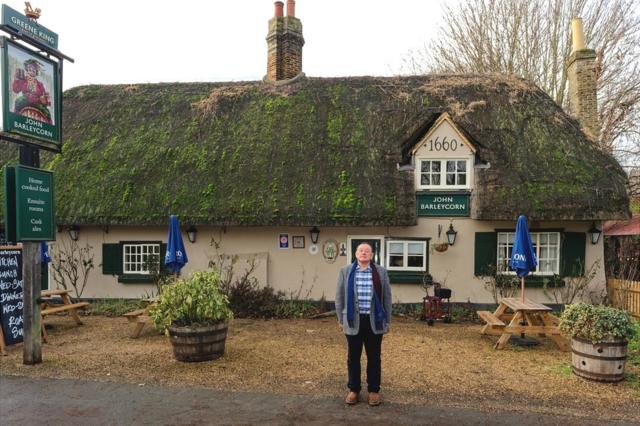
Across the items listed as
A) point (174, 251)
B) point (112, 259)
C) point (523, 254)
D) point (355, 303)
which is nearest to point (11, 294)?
point (174, 251)

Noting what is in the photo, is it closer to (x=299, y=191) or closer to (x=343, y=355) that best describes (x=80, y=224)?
(x=299, y=191)

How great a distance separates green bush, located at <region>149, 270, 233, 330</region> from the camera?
280 inches

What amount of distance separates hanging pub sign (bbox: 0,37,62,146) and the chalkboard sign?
2.30m

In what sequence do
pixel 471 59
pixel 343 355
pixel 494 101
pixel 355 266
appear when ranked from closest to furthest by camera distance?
1. pixel 355 266
2. pixel 343 355
3. pixel 494 101
4. pixel 471 59

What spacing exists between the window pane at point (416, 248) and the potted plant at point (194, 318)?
559 centimetres

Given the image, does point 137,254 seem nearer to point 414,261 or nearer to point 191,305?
point 191,305

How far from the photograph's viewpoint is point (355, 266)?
549 centimetres

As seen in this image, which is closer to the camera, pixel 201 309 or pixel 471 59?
pixel 201 309

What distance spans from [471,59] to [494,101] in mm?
9142

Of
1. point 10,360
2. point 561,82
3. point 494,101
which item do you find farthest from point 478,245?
point 561,82

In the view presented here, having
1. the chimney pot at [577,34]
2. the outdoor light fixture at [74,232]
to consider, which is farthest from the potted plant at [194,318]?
the chimney pot at [577,34]

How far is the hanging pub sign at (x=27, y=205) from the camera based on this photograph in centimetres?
660

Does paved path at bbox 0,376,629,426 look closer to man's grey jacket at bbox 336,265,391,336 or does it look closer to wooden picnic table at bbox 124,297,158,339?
man's grey jacket at bbox 336,265,391,336

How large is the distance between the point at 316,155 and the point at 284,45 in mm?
5327
